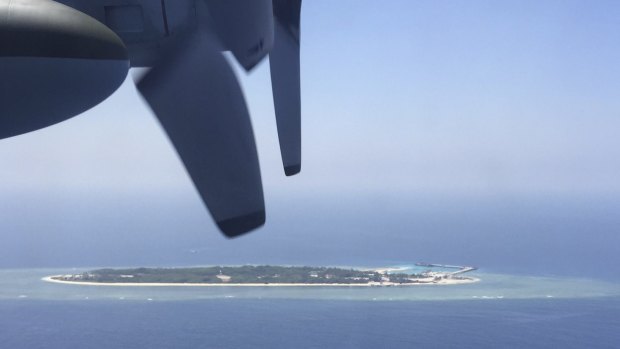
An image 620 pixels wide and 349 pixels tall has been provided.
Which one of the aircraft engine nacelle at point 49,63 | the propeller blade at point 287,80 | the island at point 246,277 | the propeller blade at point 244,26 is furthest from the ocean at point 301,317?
the aircraft engine nacelle at point 49,63

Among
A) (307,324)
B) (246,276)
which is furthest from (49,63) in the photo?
(246,276)

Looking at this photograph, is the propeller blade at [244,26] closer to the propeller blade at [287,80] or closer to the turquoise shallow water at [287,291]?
the propeller blade at [287,80]

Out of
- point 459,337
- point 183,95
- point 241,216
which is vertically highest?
point 183,95

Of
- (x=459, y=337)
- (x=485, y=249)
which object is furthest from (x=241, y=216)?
(x=485, y=249)

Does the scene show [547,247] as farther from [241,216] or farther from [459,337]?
[241,216]

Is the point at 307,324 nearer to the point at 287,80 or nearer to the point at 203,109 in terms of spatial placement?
the point at 287,80

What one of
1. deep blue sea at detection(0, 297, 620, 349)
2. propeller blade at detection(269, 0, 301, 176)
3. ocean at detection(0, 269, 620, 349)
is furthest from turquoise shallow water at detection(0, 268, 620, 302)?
propeller blade at detection(269, 0, 301, 176)
